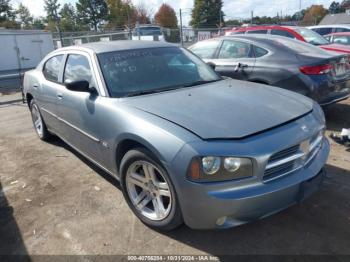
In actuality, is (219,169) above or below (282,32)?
below

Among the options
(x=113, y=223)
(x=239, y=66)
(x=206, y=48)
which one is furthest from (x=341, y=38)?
(x=113, y=223)

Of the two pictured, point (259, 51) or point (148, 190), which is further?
point (259, 51)

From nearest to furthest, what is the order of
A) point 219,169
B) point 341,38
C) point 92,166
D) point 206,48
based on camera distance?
point 219,169, point 92,166, point 206,48, point 341,38

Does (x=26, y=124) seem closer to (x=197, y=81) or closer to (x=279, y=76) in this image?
(x=197, y=81)

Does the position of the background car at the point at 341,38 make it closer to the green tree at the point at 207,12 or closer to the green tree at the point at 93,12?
the green tree at the point at 207,12

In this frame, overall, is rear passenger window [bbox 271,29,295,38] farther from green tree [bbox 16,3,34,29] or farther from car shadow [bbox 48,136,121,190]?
green tree [bbox 16,3,34,29]

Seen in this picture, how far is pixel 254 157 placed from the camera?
7.67ft

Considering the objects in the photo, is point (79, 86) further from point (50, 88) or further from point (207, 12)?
point (207, 12)

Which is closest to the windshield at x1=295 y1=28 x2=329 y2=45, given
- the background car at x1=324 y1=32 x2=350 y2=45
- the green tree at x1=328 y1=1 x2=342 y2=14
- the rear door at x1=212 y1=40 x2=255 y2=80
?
the background car at x1=324 y1=32 x2=350 y2=45

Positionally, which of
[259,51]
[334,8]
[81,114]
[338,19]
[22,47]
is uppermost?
[334,8]

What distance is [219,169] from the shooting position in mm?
2361

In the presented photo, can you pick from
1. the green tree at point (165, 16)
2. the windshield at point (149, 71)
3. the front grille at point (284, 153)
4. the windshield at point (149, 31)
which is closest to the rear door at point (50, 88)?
the windshield at point (149, 71)

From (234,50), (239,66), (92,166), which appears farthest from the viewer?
(234,50)

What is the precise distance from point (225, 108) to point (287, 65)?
300cm
